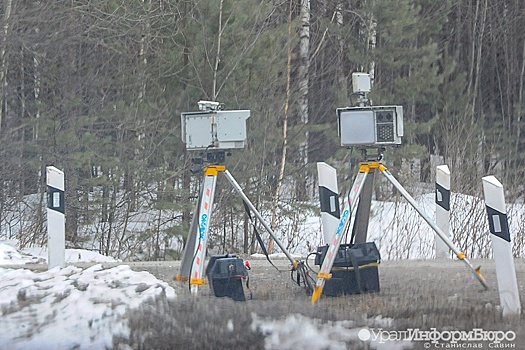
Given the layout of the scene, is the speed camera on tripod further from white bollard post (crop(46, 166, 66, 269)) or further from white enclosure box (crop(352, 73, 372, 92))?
white bollard post (crop(46, 166, 66, 269))

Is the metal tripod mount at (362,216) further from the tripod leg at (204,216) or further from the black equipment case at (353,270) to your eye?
the tripod leg at (204,216)

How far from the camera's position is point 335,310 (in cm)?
672

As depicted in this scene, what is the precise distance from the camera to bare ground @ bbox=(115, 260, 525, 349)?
17.9 feet

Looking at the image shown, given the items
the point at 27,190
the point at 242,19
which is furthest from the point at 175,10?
the point at 27,190

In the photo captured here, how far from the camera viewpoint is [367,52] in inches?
1038

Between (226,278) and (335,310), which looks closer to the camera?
(335,310)

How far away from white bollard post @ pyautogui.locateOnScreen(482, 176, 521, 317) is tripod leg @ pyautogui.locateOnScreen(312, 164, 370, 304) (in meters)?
1.14

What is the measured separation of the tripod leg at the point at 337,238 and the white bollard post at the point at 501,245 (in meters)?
1.14

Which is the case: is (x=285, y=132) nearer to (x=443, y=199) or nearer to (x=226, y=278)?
(x=443, y=199)

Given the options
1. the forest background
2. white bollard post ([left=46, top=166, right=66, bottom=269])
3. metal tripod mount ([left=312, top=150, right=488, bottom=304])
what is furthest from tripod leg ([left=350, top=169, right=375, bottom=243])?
the forest background

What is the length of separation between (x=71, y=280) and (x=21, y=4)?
9.47 m

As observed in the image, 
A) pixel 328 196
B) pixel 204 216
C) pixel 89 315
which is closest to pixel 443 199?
pixel 328 196

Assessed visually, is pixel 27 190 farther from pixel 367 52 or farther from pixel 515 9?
pixel 515 9

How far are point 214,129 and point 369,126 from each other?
133cm
